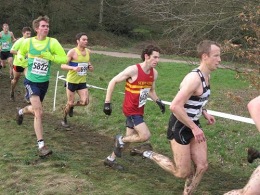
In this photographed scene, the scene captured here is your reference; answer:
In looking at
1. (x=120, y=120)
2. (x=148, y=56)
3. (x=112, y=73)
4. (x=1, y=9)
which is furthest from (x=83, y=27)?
(x=148, y=56)

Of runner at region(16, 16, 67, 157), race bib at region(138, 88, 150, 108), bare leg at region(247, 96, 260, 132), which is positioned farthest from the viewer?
runner at region(16, 16, 67, 157)

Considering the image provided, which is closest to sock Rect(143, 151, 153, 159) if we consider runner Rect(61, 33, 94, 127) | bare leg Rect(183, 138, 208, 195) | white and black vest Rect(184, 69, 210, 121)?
bare leg Rect(183, 138, 208, 195)

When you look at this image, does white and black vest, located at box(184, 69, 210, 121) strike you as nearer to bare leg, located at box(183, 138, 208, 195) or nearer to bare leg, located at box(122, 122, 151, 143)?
bare leg, located at box(183, 138, 208, 195)

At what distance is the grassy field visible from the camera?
574 centimetres

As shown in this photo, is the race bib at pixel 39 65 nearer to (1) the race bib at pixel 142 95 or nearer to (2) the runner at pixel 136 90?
(2) the runner at pixel 136 90

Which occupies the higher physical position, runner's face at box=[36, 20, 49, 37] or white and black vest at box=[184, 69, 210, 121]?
runner's face at box=[36, 20, 49, 37]

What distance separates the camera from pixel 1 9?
3966cm

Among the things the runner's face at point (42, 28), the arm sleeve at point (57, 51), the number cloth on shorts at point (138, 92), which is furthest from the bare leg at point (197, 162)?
the runner's face at point (42, 28)

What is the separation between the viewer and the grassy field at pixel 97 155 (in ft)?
18.8

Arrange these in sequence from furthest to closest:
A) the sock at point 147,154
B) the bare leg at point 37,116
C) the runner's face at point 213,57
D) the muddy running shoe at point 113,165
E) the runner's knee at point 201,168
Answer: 1. the bare leg at point 37,116
2. the muddy running shoe at point 113,165
3. the sock at point 147,154
4. the runner's knee at point 201,168
5. the runner's face at point 213,57

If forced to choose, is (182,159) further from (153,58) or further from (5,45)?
(5,45)

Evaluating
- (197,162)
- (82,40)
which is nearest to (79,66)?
(82,40)

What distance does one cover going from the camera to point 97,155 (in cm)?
734

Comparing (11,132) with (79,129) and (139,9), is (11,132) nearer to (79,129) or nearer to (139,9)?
(79,129)
